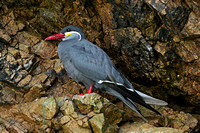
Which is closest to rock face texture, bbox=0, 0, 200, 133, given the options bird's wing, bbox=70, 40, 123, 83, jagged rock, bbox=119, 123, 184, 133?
jagged rock, bbox=119, 123, 184, 133

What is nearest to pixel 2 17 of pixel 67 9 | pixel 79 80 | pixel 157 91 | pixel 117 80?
pixel 67 9

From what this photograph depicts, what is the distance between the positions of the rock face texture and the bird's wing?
1.90 ft

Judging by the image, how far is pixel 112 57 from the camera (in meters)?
6.55

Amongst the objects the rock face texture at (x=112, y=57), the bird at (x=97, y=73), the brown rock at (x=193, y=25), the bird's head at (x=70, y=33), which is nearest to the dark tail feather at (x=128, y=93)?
the bird at (x=97, y=73)

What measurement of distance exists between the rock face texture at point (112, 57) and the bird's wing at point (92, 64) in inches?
22.9

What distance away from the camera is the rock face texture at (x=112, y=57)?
4859 mm

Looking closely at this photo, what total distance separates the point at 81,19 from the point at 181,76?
2761mm

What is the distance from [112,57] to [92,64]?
4.26 ft

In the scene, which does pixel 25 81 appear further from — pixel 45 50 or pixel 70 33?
pixel 70 33

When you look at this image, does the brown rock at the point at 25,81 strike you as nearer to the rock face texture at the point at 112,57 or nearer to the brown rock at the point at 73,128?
the rock face texture at the point at 112,57

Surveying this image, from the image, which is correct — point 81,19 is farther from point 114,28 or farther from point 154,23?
point 154,23

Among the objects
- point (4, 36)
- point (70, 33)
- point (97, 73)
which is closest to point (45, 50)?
point (70, 33)

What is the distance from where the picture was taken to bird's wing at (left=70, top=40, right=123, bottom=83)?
17.5 ft

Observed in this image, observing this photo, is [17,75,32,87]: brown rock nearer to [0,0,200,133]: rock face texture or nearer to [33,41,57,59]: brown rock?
[0,0,200,133]: rock face texture
